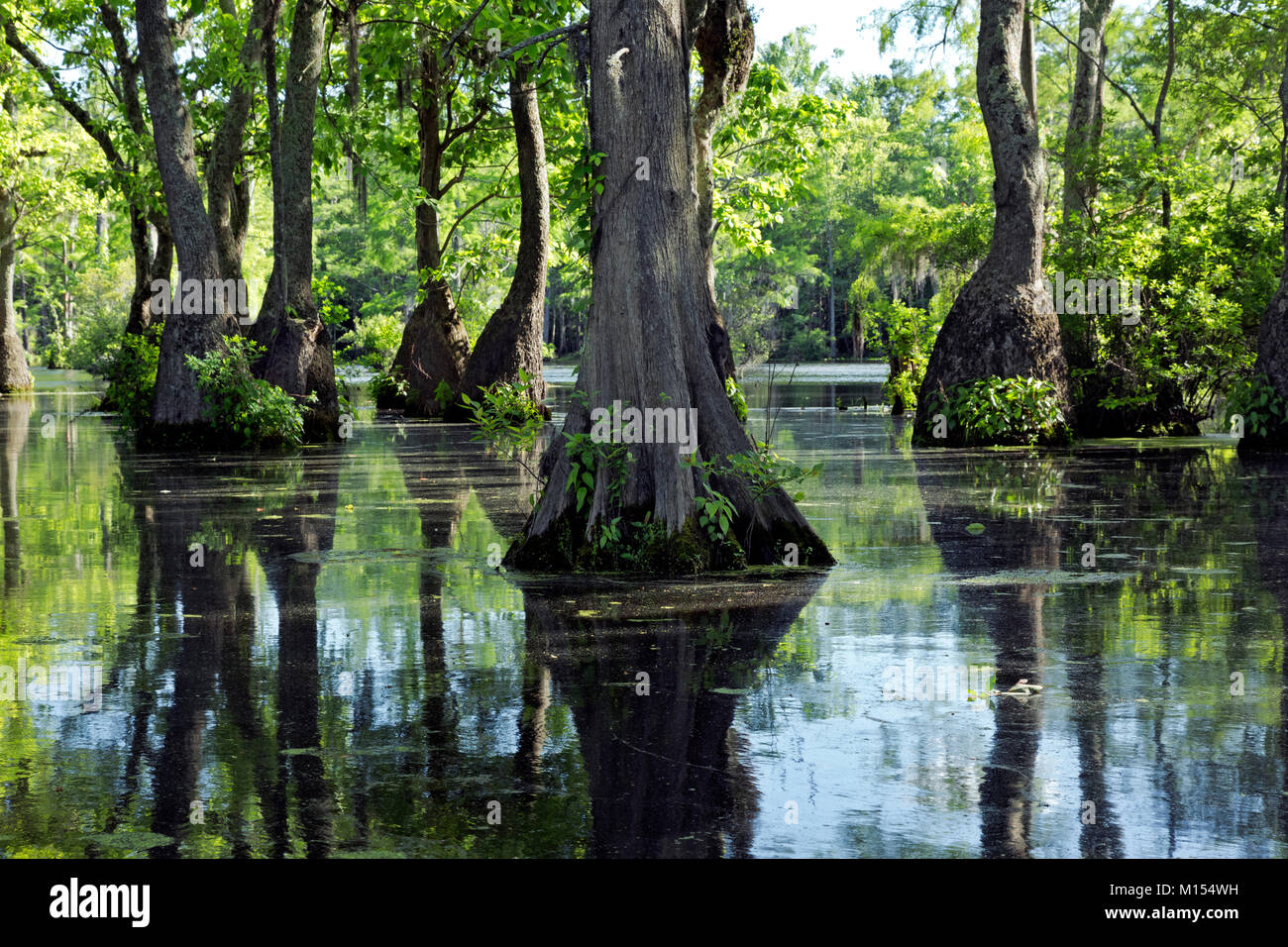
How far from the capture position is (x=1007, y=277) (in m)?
23.5

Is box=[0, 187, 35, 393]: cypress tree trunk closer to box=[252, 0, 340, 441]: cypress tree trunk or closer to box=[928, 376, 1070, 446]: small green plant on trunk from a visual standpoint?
box=[252, 0, 340, 441]: cypress tree trunk

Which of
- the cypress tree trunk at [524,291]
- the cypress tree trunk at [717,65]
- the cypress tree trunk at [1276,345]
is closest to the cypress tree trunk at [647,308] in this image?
the cypress tree trunk at [717,65]

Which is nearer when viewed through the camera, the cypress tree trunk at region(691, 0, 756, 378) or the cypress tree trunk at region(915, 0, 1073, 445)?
the cypress tree trunk at region(691, 0, 756, 378)

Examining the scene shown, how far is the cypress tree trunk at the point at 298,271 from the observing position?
965 inches

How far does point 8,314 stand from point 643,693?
46.3 m

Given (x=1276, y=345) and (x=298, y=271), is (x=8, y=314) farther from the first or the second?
(x=1276, y=345)

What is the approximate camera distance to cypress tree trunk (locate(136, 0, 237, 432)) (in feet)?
74.9

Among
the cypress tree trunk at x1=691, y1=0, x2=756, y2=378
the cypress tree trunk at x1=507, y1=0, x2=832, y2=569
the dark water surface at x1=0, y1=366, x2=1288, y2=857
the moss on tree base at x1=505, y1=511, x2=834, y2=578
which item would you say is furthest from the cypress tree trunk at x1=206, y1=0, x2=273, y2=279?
the moss on tree base at x1=505, y1=511, x2=834, y2=578

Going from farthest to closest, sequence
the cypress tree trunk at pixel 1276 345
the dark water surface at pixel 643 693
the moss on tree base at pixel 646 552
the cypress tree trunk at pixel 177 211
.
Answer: the cypress tree trunk at pixel 177 211 → the cypress tree trunk at pixel 1276 345 → the moss on tree base at pixel 646 552 → the dark water surface at pixel 643 693

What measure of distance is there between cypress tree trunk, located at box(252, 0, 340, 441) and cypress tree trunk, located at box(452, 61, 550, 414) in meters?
4.72

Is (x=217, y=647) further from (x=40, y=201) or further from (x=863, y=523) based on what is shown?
(x=40, y=201)

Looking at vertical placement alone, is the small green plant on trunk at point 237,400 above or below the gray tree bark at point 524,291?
below

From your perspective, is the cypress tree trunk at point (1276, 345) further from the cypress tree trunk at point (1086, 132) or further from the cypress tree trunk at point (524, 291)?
the cypress tree trunk at point (524, 291)

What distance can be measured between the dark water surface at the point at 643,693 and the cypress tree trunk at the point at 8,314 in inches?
1421
